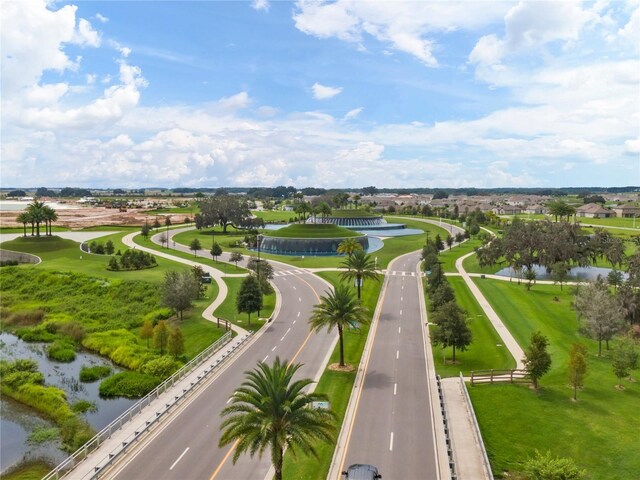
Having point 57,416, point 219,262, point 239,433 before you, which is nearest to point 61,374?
point 57,416

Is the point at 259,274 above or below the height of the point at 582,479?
above

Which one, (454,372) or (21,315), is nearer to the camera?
(454,372)

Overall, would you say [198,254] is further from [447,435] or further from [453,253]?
[447,435]

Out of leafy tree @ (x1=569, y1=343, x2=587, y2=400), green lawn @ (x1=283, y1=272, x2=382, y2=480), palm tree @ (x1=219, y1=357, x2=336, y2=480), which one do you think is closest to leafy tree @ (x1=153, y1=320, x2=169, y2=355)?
green lawn @ (x1=283, y1=272, x2=382, y2=480)

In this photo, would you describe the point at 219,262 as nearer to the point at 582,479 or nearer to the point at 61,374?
the point at 61,374

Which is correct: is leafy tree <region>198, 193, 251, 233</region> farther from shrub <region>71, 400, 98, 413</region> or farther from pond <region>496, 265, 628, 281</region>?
shrub <region>71, 400, 98, 413</region>

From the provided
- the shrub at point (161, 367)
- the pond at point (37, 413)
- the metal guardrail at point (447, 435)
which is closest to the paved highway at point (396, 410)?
the metal guardrail at point (447, 435)
